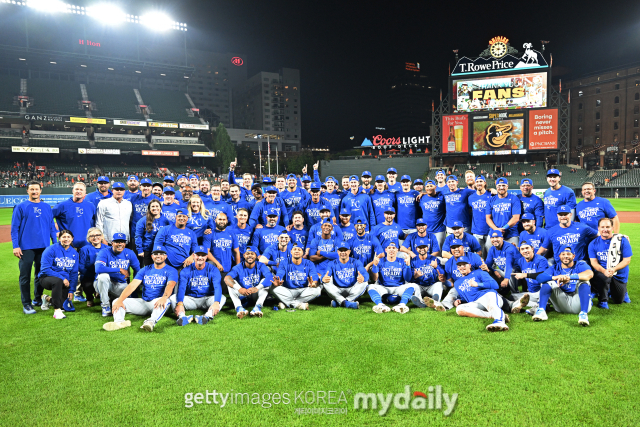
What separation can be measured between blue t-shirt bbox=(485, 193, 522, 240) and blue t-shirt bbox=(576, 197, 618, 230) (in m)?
1.18

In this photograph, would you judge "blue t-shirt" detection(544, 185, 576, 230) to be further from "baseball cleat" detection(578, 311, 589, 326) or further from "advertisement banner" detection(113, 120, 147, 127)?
"advertisement banner" detection(113, 120, 147, 127)

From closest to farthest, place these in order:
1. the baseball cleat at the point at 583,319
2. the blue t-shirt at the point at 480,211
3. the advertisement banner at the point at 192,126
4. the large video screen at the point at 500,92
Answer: the baseball cleat at the point at 583,319, the blue t-shirt at the point at 480,211, the large video screen at the point at 500,92, the advertisement banner at the point at 192,126

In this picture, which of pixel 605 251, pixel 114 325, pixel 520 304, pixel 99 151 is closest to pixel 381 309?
pixel 520 304

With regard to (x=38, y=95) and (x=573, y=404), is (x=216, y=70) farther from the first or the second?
(x=573, y=404)

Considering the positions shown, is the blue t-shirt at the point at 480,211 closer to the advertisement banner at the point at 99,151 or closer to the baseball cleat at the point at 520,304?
the baseball cleat at the point at 520,304

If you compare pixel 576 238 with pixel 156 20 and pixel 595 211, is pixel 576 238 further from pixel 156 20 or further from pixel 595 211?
pixel 156 20

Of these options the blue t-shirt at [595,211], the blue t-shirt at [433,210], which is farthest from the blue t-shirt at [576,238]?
the blue t-shirt at [433,210]

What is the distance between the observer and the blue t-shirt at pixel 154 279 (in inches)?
263

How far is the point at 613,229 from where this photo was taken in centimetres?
724

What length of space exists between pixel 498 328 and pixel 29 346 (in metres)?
6.85

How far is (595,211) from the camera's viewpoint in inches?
301

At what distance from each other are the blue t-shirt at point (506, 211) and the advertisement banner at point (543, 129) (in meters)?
36.5

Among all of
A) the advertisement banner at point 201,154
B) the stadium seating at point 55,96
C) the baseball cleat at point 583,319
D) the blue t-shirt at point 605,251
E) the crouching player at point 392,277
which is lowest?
the baseball cleat at point 583,319

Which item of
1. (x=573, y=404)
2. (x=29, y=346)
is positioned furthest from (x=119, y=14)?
(x=573, y=404)
